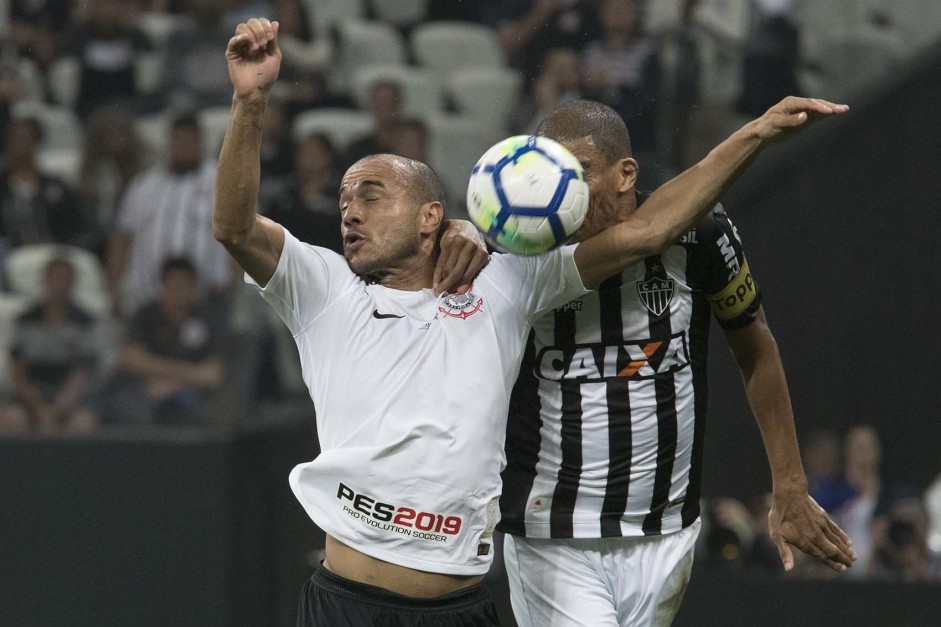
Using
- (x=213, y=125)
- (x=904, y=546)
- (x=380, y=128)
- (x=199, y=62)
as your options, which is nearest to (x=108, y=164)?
(x=213, y=125)

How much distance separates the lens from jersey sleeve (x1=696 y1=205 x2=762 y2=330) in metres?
3.89

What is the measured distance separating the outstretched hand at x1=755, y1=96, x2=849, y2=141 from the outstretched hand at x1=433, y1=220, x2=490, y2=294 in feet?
2.75

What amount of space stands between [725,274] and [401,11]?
449cm

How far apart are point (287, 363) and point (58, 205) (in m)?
1.78

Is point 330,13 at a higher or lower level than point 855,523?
higher

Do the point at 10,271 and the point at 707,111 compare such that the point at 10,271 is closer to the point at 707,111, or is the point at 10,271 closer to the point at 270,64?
the point at 707,111

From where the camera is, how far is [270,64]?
3.37m

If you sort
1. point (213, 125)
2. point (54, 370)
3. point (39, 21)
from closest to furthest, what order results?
point (54, 370) → point (213, 125) → point (39, 21)

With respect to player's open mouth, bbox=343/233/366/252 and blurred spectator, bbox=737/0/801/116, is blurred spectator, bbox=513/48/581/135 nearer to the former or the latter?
blurred spectator, bbox=737/0/801/116

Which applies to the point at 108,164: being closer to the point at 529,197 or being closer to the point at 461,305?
the point at 461,305

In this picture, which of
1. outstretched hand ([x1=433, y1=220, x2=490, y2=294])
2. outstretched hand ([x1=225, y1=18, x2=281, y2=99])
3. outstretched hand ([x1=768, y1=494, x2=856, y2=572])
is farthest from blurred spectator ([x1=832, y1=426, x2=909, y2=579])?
outstretched hand ([x1=225, y1=18, x2=281, y2=99])

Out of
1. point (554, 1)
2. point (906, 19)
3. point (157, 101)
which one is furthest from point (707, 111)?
point (157, 101)

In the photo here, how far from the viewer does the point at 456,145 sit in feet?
21.9

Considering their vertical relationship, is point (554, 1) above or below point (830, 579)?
above
